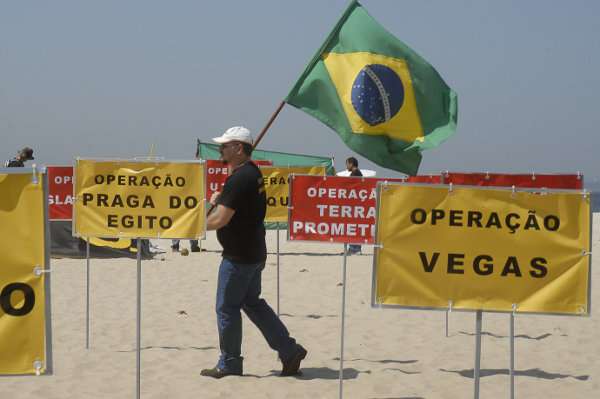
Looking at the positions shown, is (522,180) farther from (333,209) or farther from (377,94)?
(333,209)

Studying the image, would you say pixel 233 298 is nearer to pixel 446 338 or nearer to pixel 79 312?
pixel 446 338

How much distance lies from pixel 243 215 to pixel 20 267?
9.59 ft

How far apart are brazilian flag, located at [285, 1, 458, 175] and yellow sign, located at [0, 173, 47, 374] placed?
4.23 meters

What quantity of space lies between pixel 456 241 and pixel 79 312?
657 cm

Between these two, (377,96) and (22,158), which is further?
(22,158)

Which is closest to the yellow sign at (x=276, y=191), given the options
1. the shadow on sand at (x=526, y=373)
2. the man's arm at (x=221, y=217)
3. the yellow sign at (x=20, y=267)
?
the shadow on sand at (x=526, y=373)

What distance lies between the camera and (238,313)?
7082 millimetres

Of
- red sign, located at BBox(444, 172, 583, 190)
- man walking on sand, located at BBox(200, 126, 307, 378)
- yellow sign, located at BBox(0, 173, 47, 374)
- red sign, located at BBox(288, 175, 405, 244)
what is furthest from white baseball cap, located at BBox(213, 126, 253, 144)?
yellow sign, located at BBox(0, 173, 47, 374)

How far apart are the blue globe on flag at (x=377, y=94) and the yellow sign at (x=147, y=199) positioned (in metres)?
1.81

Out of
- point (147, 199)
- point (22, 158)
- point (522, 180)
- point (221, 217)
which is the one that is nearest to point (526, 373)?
point (522, 180)

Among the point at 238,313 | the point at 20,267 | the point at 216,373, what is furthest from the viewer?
the point at 216,373

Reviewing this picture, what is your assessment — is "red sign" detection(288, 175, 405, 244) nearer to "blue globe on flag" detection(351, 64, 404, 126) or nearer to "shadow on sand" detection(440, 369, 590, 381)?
"blue globe on flag" detection(351, 64, 404, 126)

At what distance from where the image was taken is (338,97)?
8250 mm

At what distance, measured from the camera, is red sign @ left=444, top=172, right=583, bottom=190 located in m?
8.62
